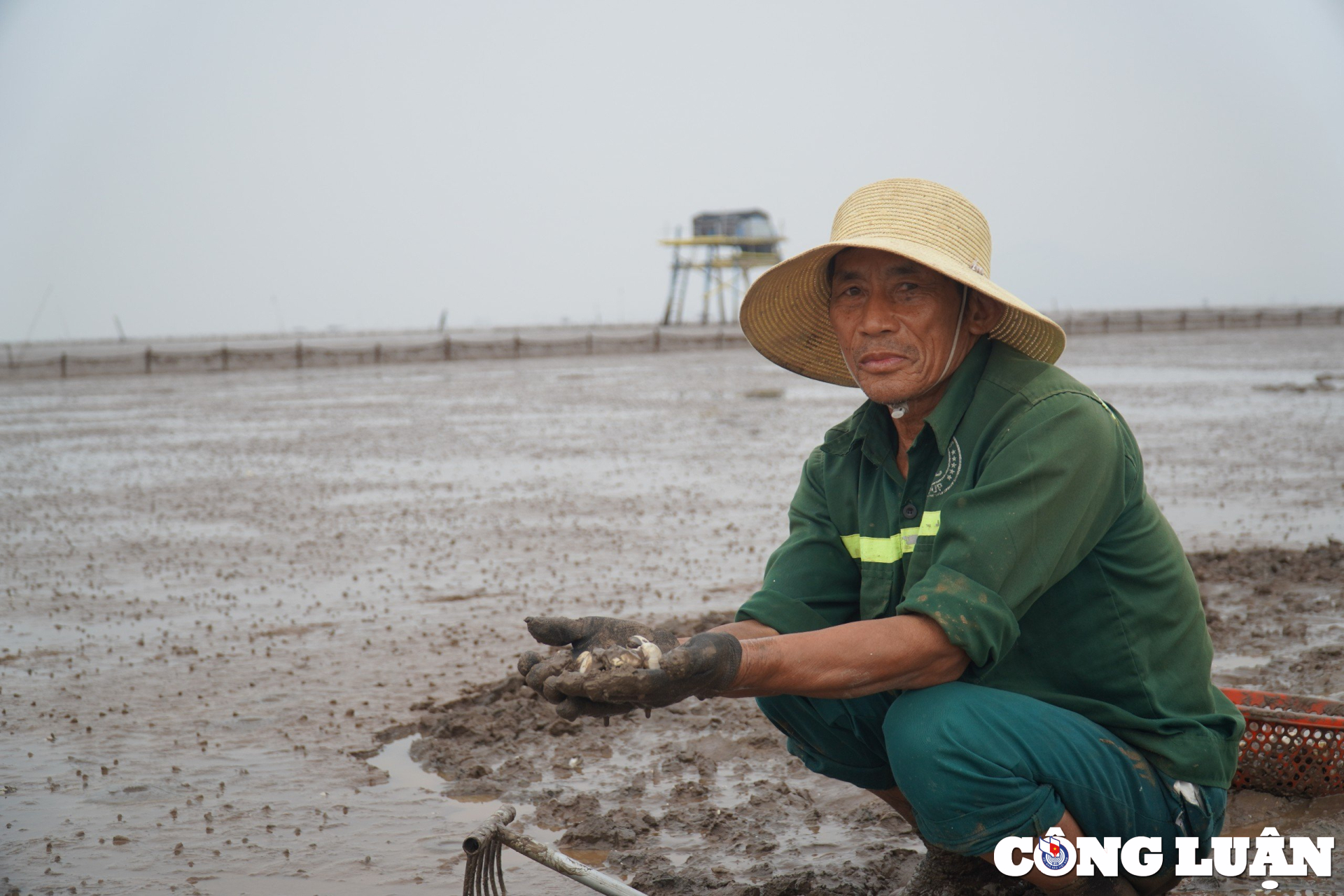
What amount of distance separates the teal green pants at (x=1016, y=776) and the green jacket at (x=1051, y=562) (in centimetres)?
7

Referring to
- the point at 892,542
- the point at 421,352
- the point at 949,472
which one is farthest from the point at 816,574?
the point at 421,352

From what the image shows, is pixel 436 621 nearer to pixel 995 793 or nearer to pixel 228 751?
pixel 228 751

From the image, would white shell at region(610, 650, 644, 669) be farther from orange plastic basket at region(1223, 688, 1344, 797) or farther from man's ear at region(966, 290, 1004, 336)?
orange plastic basket at region(1223, 688, 1344, 797)

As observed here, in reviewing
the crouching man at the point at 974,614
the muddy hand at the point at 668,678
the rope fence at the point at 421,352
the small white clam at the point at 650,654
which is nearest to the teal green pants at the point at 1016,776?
the crouching man at the point at 974,614

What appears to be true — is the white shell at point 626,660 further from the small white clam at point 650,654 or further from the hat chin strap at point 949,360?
the hat chin strap at point 949,360

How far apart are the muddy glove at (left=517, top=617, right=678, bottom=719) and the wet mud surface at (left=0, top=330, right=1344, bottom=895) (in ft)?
3.00

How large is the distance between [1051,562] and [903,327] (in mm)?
586

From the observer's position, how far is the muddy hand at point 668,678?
184 cm

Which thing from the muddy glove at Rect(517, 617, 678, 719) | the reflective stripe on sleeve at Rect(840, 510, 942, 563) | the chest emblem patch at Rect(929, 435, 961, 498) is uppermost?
the chest emblem patch at Rect(929, 435, 961, 498)

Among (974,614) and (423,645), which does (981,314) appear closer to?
(974,614)

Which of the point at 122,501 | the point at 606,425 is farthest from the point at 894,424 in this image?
the point at 606,425

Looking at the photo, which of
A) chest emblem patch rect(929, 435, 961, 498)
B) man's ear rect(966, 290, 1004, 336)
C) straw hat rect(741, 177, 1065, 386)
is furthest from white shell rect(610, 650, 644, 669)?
man's ear rect(966, 290, 1004, 336)

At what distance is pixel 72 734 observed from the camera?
3.88 m

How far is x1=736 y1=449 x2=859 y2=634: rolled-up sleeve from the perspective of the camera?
98.9 inches
